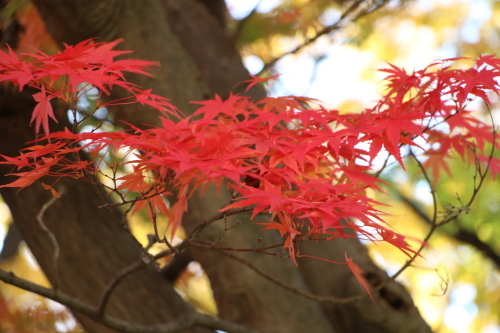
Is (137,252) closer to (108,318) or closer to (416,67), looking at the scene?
(108,318)

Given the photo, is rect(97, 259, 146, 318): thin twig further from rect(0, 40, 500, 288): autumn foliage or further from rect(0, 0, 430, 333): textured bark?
rect(0, 0, 430, 333): textured bark

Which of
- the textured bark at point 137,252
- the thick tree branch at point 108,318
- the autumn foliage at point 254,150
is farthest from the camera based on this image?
the textured bark at point 137,252

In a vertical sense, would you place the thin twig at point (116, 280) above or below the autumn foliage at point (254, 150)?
below

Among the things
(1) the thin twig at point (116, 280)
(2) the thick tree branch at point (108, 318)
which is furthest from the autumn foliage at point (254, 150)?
(2) the thick tree branch at point (108, 318)

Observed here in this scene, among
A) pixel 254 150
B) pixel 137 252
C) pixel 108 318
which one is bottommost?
pixel 108 318

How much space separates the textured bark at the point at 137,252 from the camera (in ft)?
4.77

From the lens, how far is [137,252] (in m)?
1.59

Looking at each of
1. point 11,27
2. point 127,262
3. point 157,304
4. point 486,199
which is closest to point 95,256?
point 127,262

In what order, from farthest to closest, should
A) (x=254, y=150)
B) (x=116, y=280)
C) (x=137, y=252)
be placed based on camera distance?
(x=137, y=252)
(x=116, y=280)
(x=254, y=150)

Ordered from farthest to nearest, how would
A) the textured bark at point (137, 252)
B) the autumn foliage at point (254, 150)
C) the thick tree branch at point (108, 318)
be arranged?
the textured bark at point (137, 252) < the thick tree branch at point (108, 318) < the autumn foliage at point (254, 150)

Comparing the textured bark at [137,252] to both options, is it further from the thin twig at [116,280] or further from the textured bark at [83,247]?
the thin twig at [116,280]

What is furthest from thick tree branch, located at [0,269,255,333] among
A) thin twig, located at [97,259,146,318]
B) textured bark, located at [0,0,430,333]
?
textured bark, located at [0,0,430,333]

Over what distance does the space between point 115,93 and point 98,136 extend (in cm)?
79

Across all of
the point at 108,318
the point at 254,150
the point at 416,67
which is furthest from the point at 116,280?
the point at 416,67
